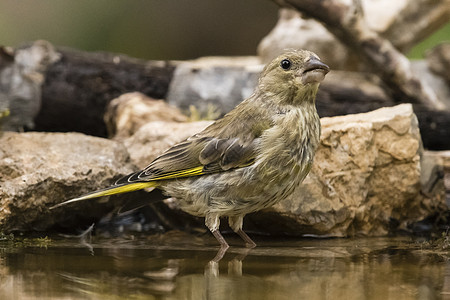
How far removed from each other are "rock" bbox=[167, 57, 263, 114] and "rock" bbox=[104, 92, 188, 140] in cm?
20

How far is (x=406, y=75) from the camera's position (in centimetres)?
654

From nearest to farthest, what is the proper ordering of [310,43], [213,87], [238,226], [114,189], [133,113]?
[114,189] → [238,226] → [133,113] → [213,87] → [310,43]

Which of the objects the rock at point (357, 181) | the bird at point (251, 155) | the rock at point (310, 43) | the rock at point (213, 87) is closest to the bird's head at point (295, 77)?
the bird at point (251, 155)

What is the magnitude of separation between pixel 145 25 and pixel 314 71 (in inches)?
358

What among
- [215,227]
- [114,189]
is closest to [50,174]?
[114,189]

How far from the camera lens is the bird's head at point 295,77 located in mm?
4203

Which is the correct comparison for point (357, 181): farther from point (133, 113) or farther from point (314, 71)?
point (133, 113)

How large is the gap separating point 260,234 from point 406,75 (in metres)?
2.57

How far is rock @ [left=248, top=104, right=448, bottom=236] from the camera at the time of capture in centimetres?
467

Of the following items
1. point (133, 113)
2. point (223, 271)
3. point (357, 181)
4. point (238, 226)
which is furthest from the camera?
point (133, 113)

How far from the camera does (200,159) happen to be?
4.29m

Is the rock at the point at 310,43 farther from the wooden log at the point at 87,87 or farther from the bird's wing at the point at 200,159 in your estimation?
the bird's wing at the point at 200,159

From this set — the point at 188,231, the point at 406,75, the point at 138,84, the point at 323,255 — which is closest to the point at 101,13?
the point at 138,84

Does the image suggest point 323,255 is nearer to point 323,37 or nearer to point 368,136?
point 368,136
